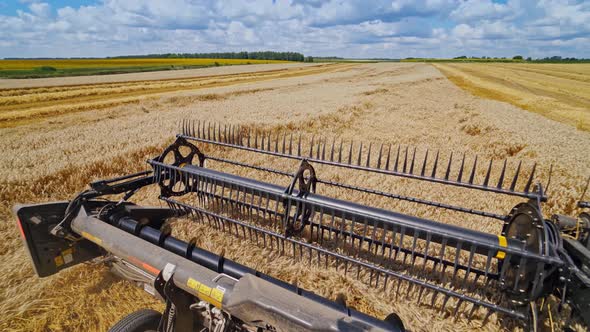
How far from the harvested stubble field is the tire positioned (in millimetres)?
694

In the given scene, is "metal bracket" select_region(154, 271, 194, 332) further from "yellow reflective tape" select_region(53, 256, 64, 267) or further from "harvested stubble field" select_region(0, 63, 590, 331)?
"yellow reflective tape" select_region(53, 256, 64, 267)

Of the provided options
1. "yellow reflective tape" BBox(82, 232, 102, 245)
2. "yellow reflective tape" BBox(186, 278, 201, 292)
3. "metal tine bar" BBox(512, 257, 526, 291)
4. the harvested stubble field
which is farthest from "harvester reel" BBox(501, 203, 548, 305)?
"yellow reflective tape" BBox(82, 232, 102, 245)

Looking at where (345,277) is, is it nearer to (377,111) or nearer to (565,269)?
(565,269)

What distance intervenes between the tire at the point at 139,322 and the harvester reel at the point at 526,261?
2553 mm

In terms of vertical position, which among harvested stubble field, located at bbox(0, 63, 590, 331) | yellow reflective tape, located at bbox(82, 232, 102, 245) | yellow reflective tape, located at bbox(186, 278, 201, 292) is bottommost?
harvested stubble field, located at bbox(0, 63, 590, 331)

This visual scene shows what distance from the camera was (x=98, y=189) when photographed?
282cm

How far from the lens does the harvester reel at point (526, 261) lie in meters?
1.81

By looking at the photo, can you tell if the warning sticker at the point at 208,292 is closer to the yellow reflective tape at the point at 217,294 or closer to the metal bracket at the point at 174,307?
the yellow reflective tape at the point at 217,294

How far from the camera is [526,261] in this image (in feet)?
6.33

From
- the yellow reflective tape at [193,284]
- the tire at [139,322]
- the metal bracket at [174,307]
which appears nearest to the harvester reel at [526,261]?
the yellow reflective tape at [193,284]

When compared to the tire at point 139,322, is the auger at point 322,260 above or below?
above

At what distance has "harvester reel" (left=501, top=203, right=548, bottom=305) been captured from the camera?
181 centimetres

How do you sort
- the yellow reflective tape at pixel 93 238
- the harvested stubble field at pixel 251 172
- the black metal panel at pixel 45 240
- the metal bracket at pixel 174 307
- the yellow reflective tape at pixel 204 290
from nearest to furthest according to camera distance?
the yellow reflective tape at pixel 204 290 < the metal bracket at pixel 174 307 < the yellow reflective tape at pixel 93 238 < the black metal panel at pixel 45 240 < the harvested stubble field at pixel 251 172

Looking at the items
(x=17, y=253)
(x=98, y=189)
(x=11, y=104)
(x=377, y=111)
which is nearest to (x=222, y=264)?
(x=98, y=189)
